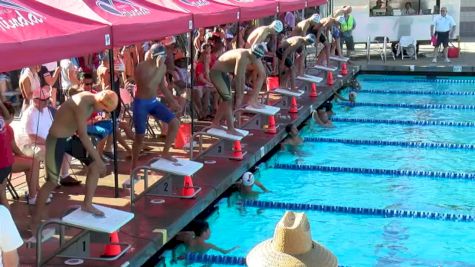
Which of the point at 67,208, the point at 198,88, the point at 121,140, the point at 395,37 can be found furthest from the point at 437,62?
the point at 67,208

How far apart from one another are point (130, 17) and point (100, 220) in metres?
2.18

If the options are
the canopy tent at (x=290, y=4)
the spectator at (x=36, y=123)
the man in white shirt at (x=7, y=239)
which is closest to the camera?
the man in white shirt at (x=7, y=239)

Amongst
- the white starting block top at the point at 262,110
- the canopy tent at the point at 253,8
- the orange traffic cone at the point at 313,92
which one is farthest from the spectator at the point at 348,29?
the white starting block top at the point at 262,110

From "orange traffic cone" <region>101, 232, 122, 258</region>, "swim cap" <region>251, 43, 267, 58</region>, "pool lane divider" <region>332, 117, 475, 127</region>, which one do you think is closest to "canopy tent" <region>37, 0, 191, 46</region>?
"swim cap" <region>251, 43, 267, 58</region>

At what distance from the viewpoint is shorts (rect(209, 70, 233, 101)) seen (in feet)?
30.7

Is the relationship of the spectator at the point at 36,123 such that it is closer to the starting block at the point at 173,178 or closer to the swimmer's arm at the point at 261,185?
the starting block at the point at 173,178

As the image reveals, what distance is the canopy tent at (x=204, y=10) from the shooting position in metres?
8.51

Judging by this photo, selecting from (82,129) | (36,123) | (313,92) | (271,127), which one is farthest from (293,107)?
(82,129)

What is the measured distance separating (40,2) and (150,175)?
2.81 meters

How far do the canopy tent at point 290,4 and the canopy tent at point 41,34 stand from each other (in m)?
7.99

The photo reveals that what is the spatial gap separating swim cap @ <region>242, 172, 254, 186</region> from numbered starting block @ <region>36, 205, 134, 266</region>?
267 cm

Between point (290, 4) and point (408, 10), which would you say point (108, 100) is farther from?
point (408, 10)

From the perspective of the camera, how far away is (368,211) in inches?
324

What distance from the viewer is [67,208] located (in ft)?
21.9
